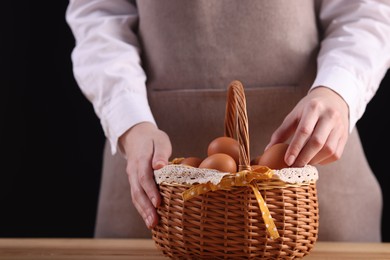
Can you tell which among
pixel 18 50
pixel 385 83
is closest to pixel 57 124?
pixel 18 50

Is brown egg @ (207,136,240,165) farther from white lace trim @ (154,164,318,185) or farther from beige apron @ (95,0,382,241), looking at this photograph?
beige apron @ (95,0,382,241)

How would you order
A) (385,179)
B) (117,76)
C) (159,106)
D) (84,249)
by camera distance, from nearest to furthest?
(84,249) < (117,76) < (159,106) < (385,179)

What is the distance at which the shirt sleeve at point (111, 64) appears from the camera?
1429mm

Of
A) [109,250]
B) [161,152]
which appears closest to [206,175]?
[161,152]

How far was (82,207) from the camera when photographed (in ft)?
7.19

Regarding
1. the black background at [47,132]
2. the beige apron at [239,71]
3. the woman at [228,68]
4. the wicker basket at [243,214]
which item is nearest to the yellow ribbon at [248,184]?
the wicker basket at [243,214]

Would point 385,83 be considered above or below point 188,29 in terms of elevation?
below

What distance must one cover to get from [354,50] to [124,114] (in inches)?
20.5

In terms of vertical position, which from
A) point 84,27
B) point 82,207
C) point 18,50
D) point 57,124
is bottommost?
point 82,207

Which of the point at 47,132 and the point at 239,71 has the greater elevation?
the point at 239,71

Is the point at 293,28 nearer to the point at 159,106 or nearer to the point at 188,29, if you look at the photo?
the point at 188,29

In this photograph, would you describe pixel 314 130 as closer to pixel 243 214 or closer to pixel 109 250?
pixel 243 214

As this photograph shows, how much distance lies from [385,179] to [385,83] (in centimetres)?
31

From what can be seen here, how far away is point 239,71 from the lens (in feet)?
5.06
